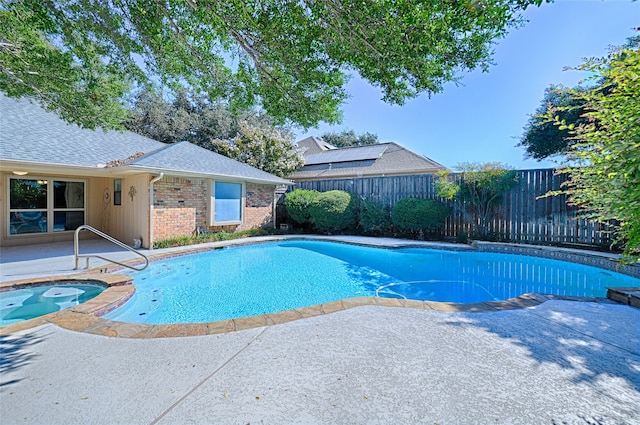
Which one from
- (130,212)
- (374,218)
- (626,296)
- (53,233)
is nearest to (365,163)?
(374,218)

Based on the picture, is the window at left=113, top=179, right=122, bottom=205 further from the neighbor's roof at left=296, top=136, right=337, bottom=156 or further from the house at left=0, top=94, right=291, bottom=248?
the neighbor's roof at left=296, top=136, right=337, bottom=156

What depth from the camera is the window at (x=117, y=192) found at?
32.5 feet

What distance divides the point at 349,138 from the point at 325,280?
31.5 meters

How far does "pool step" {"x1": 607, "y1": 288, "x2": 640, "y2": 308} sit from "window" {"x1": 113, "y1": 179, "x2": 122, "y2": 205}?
12.8 meters

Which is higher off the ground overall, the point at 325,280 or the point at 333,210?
the point at 333,210

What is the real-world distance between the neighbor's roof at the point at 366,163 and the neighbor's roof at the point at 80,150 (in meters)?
7.26

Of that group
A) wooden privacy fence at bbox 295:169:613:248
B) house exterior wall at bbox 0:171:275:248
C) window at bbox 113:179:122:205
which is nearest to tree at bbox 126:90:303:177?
house exterior wall at bbox 0:171:275:248

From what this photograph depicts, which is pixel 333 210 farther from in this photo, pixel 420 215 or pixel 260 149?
pixel 260 149

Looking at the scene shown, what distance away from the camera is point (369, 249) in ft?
32.3

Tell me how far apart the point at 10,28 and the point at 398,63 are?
18.7 ft

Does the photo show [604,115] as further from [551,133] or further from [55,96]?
[551,133]

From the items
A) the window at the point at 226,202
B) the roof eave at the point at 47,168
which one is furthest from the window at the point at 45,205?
the window at the point at 226,202

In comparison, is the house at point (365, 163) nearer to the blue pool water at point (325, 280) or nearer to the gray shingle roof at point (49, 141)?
the blue pool water at point (325, 280)

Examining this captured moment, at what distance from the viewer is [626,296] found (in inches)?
157
